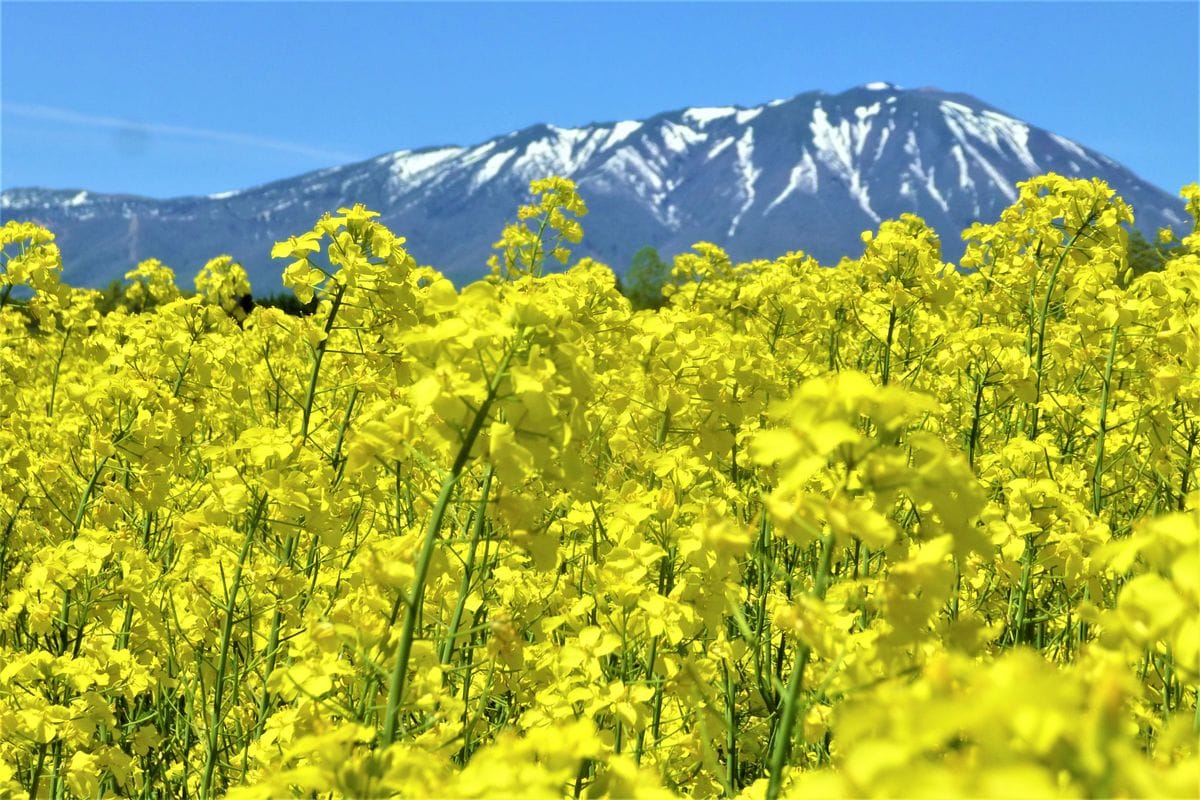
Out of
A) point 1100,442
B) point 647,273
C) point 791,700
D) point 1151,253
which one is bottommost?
point 791,700

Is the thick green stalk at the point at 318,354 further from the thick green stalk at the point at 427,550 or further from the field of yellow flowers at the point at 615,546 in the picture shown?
the thick green stalk at the point at 427,550

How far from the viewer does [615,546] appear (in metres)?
3.51

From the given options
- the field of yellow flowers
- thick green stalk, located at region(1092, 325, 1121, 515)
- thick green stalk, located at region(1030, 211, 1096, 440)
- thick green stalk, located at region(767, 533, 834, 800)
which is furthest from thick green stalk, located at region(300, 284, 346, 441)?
thick green stalk, located at region(1092, 325, 1121, 515)

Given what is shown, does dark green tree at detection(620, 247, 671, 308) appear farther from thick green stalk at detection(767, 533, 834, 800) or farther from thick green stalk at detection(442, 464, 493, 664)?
thick green stalk at detection(767, 533, 834, 800)

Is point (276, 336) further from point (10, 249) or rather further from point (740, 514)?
point (740, 514)

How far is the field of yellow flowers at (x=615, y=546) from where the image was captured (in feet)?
4.74

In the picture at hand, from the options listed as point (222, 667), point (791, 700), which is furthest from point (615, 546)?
point (791, 700)

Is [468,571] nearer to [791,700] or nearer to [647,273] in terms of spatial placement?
[791,700]

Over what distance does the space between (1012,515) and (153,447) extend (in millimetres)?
3494

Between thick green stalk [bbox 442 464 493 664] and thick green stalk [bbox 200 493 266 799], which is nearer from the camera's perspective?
thick green stalk [bbox 442 464 493 664]

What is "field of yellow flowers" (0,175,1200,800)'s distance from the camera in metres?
1.45

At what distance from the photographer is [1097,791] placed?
93 cm

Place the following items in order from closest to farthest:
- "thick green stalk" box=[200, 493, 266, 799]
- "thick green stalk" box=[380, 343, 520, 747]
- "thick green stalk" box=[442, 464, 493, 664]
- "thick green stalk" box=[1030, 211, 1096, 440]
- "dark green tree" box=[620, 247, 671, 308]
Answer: "thick green stalk" box=[380, 343, 520, 747], "thick green stalk" box=[442, 464, 493, 664], "thick green stalk" box=[200, 493, 266, 799], "thick green stalk" box=[1030, 211, 1096, 440], "dark green tree" box=[620, 247, 671, 308]

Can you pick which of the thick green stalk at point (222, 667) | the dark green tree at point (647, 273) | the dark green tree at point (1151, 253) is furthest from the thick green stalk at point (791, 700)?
the dark green tree at point (647, 273)
